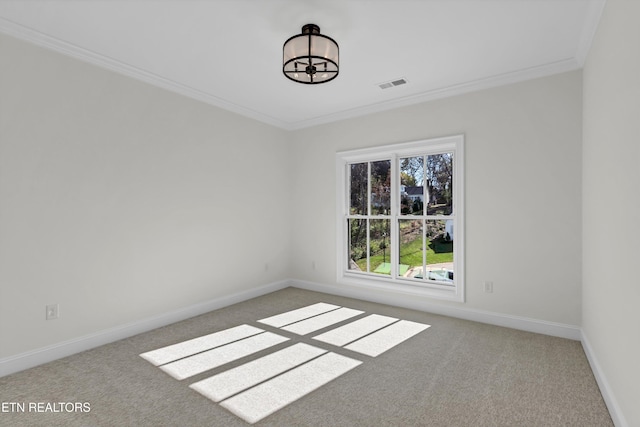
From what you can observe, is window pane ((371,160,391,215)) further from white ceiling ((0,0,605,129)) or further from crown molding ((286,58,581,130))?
white ceiling ((0,0,605,129))

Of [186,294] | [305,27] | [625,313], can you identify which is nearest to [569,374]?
[625,313]

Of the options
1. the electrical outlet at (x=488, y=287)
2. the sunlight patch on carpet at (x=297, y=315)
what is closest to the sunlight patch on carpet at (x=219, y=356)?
the sunlight patch on carpet at (x=297, y=315)

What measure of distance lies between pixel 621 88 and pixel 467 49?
1.42 m

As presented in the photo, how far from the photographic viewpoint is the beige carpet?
6.57 feet

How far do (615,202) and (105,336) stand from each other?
4.32 m

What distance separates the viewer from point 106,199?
3.15 meters

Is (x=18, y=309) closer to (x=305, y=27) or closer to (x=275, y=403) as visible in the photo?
(x=275, y=403)

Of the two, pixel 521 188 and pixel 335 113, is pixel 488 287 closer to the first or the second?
pixel 521 188

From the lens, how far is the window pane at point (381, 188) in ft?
15.3

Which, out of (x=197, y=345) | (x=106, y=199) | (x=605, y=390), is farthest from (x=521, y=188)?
(x=106, y=199)

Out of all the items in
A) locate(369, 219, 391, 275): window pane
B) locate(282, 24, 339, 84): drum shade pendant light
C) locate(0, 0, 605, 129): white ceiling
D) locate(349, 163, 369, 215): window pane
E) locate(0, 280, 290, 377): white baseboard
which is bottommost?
locate(0, 280, 290, 377): white baseboard

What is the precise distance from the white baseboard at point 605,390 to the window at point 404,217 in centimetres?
131

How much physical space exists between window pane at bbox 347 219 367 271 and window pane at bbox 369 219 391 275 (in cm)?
11

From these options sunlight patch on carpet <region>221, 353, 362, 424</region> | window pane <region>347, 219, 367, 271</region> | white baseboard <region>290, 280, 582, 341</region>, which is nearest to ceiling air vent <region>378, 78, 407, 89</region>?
window pane <region>347, 219, 367, 271</region>
